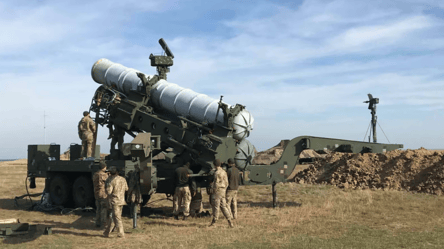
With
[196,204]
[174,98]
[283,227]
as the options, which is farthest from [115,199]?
[174,98]

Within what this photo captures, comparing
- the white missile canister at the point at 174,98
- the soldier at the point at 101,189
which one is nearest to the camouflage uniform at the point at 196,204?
A: the white missile canister at the point at 174,98

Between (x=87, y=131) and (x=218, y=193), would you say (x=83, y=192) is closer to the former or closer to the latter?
(x=87, y=131)

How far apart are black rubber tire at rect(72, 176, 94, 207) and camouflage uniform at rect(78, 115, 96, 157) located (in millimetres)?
1351

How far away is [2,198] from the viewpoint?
57.8 ft

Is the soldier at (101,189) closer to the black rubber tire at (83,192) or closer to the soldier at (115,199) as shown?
the soldier at (115,199)

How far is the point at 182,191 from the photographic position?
12.8 metres

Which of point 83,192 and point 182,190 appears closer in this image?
point 182,190

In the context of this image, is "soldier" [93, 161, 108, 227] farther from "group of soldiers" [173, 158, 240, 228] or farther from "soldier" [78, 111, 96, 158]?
"soldier" [78, 111, 96, 158]

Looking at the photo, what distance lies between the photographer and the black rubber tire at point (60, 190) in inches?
574

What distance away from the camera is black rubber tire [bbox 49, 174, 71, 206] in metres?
14.6

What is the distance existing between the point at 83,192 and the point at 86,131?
2.11 meters

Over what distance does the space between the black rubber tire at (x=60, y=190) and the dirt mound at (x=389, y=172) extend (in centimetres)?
1192

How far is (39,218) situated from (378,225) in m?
9.50

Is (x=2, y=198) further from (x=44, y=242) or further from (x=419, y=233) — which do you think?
(x=419, y=233)
